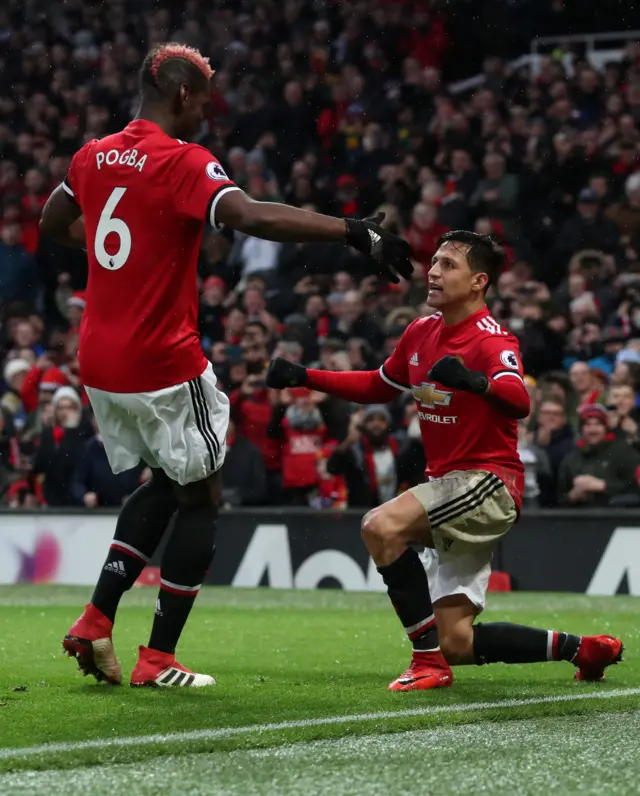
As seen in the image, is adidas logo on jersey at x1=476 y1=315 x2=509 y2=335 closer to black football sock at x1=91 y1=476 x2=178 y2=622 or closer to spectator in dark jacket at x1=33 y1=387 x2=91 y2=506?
black football sock at x1=91 y1=476 x2=178 y2=622

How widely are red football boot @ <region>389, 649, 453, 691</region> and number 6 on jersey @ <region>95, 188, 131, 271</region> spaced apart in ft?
6.00

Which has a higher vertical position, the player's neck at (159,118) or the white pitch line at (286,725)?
the player's neck at (159,118)

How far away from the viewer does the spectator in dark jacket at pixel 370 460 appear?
11828mm

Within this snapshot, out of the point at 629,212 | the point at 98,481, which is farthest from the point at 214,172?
the point at 629,212

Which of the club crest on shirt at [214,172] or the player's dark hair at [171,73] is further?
the player's dark hair at [171,73]

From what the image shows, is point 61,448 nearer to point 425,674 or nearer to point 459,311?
point 459,311

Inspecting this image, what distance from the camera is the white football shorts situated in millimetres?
5379

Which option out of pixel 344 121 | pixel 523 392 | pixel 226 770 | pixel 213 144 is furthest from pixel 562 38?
pixel 226 770

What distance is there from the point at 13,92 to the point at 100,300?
16.0 metres

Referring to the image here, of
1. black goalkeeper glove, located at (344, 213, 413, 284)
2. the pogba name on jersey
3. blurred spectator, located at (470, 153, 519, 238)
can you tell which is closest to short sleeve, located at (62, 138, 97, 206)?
the pogba name on jersey

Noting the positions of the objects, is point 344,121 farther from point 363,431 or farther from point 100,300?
point 100,300

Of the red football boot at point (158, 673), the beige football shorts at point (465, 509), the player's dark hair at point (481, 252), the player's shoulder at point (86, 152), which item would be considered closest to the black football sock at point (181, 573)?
the red football boot at point (158, 673)

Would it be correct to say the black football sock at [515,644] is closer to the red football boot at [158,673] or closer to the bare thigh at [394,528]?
the bare thigh at [394,528]

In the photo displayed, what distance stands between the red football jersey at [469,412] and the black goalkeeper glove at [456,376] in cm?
24
